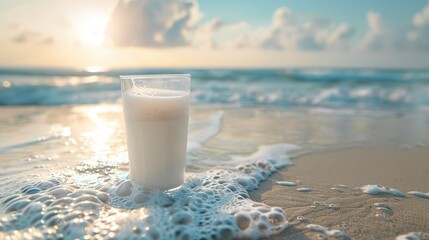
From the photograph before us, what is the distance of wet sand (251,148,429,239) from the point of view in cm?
157

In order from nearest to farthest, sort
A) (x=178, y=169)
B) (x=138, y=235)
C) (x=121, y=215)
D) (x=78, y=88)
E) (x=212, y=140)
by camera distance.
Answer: (x=138, y=235), (x=121, y=215), (x=178, y=169), (x=212, y=140), (x=78, y=88)

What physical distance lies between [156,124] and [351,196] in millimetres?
1156

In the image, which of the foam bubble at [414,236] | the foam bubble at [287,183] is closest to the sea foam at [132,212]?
the foam bubble at [287,183]

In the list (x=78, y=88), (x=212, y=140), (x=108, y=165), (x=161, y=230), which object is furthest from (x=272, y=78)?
(x=161, y=230)

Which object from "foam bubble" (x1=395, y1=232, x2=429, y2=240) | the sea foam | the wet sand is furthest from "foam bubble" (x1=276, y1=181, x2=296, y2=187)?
"foam bubble" (x1=395, y1=232, x2=429, y2=240)

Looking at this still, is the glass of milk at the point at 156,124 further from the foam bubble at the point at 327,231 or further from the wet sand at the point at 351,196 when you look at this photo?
the foam bubble at the point at 327,231

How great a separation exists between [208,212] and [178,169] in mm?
272

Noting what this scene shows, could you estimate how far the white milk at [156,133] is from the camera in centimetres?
162

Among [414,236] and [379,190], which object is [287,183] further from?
[414,236]

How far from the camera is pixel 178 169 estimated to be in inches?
68.8

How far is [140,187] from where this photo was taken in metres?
1.75

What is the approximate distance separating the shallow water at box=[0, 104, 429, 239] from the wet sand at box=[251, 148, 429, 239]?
0.12 metres

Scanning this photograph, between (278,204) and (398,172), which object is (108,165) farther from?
(398,172)

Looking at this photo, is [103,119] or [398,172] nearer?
[398,172]
